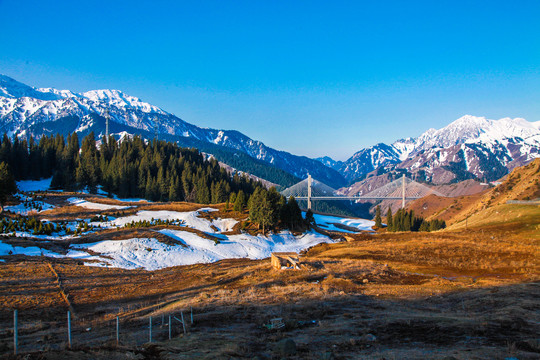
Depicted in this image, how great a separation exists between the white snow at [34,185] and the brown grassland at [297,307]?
7192 centimetres


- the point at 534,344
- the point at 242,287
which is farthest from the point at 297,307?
the point at 534,344

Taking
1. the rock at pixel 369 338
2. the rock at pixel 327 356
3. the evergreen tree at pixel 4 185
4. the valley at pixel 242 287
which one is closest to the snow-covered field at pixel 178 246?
the valley at pixel 242 287

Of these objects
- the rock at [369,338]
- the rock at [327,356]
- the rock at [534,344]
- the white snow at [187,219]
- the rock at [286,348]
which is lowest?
the rock at [369,338]

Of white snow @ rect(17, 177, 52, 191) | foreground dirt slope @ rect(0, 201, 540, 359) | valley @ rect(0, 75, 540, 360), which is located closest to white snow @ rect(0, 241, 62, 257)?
valley @ rect(0, 75, 540, 360)

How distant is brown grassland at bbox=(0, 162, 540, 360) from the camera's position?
12820mm

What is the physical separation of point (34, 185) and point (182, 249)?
7620cm

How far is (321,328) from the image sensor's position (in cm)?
1638

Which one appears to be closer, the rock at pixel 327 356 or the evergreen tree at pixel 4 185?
the rock at pixel 327 356

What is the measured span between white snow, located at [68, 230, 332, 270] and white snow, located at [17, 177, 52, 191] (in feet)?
213

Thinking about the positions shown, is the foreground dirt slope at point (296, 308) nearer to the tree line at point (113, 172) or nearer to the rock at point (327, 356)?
the rock at point (327, 356)

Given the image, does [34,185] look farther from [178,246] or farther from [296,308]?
[296,308]

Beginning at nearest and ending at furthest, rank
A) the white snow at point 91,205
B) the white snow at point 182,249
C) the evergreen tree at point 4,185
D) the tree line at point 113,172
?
the white snow at point 182,249
the evergreen tree at point 4,185
the white snow at point 91,205
the tree line at point 113,172

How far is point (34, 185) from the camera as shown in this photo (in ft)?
330

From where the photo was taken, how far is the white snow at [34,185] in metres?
96.2
